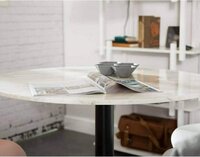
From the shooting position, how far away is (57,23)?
3.46 metres

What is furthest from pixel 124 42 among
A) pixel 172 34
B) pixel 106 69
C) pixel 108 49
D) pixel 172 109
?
pixel 106 69

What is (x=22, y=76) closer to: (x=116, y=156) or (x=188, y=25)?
(x=116, y=156)

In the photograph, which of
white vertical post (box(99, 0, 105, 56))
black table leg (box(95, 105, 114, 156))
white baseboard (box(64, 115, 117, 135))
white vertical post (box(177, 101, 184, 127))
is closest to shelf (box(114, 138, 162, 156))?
white vertical post (box(177, 101, 184, 127))

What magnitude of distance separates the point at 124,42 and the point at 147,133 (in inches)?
28.1

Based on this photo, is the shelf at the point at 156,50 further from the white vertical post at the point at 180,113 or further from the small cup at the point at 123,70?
the small cup at the point at 123,70

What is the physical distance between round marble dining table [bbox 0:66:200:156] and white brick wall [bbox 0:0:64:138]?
102 centimetres

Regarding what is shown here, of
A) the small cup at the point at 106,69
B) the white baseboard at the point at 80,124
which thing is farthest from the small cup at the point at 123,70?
the white baseboard at the point at 80,124

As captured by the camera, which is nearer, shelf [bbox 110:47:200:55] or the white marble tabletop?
the white marble tabletop

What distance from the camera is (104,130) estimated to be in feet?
5.71

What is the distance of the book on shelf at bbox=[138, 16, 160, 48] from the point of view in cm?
278

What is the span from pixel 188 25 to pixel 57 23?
48.6 inches

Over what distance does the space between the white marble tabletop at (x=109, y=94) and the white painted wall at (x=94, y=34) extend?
90 cm

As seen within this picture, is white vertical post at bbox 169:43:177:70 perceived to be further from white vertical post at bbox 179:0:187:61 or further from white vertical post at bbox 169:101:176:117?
white vertical post at bbox 169:101:176:117

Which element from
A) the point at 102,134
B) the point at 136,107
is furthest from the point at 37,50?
the point at 102,134
